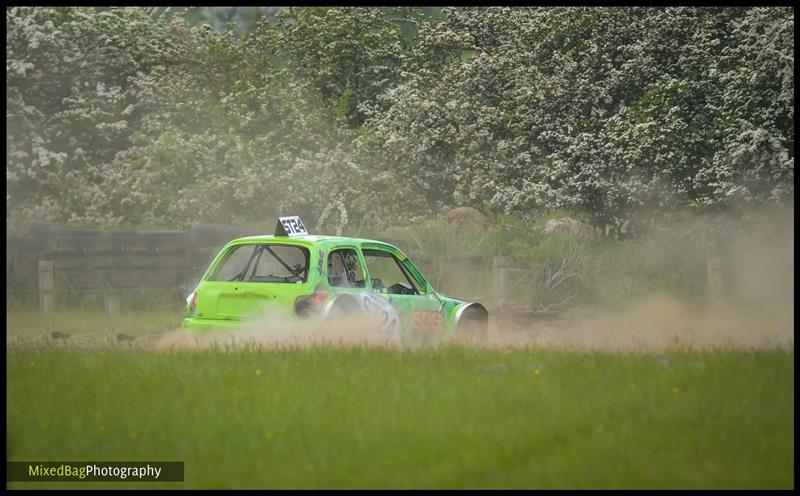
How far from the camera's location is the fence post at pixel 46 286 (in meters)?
22.9

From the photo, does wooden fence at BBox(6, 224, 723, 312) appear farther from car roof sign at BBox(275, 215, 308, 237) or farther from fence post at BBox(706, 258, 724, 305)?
car roof sign at BBox(275, 215, 308, 237)

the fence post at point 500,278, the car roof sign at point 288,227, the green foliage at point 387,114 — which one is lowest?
the fence post at point 500,278

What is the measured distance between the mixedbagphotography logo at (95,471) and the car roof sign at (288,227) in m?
6.54

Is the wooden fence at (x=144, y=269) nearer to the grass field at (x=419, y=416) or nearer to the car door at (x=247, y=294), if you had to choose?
the car door at (x=247, y=294)

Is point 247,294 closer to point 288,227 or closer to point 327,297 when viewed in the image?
point 327,297

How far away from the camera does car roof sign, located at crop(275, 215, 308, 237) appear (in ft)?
51.9

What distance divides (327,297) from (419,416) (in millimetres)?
4877

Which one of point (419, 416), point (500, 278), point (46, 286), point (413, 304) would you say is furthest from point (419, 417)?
point (500, 278)

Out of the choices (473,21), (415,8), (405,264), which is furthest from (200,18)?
(405,264)

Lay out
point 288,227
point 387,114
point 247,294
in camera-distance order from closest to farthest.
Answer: point 247,294 < point 288,227 < point 387,114

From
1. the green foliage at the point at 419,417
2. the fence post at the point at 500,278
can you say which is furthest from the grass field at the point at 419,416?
the fence post at the point at 500,278

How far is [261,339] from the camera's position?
1520 centimetres

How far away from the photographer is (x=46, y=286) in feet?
75.4
